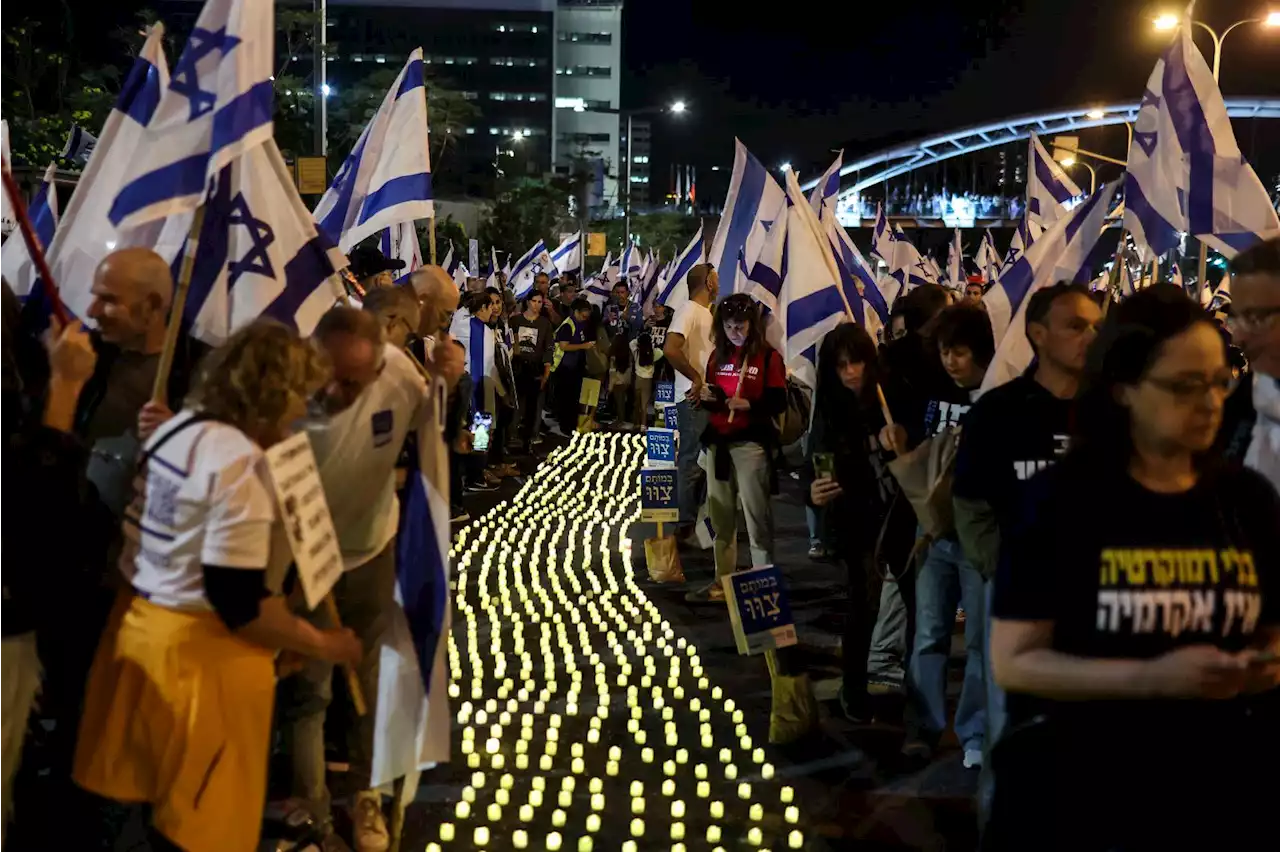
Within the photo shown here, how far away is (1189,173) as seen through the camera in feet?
23.3

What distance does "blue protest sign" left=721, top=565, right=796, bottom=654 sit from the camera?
6121 mm

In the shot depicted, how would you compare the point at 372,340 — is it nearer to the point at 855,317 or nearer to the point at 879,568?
the point at 879,568

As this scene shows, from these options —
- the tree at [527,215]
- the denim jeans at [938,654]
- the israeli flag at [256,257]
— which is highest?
the tree at [527,215]

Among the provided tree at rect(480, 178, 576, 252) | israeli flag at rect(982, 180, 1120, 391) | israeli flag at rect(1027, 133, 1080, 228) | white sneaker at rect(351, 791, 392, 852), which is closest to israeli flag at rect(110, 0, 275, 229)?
white sneaker at rect(351, 791, 392, 852)

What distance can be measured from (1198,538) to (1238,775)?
1.65 feet

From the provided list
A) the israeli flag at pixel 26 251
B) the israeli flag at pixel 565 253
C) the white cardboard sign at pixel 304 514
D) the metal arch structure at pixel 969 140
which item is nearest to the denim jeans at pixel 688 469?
the israeli flag at pixel 26 251

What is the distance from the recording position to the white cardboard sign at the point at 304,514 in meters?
3.59

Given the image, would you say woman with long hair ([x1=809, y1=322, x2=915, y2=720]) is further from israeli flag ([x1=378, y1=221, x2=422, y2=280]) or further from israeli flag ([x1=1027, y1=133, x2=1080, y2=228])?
israeli flag ([x1=1027, y1=133, x2=1080, y2=228])

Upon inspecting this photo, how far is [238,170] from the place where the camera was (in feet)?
15.3

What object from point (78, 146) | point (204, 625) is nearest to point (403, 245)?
point (204, 625)

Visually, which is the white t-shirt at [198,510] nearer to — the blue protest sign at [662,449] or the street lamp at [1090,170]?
the blue protest sign at [662,449]

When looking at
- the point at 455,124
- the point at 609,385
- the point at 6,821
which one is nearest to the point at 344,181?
the point at 6,821

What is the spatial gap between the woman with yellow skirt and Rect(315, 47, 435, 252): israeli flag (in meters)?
4.12

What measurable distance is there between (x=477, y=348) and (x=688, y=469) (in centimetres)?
421
